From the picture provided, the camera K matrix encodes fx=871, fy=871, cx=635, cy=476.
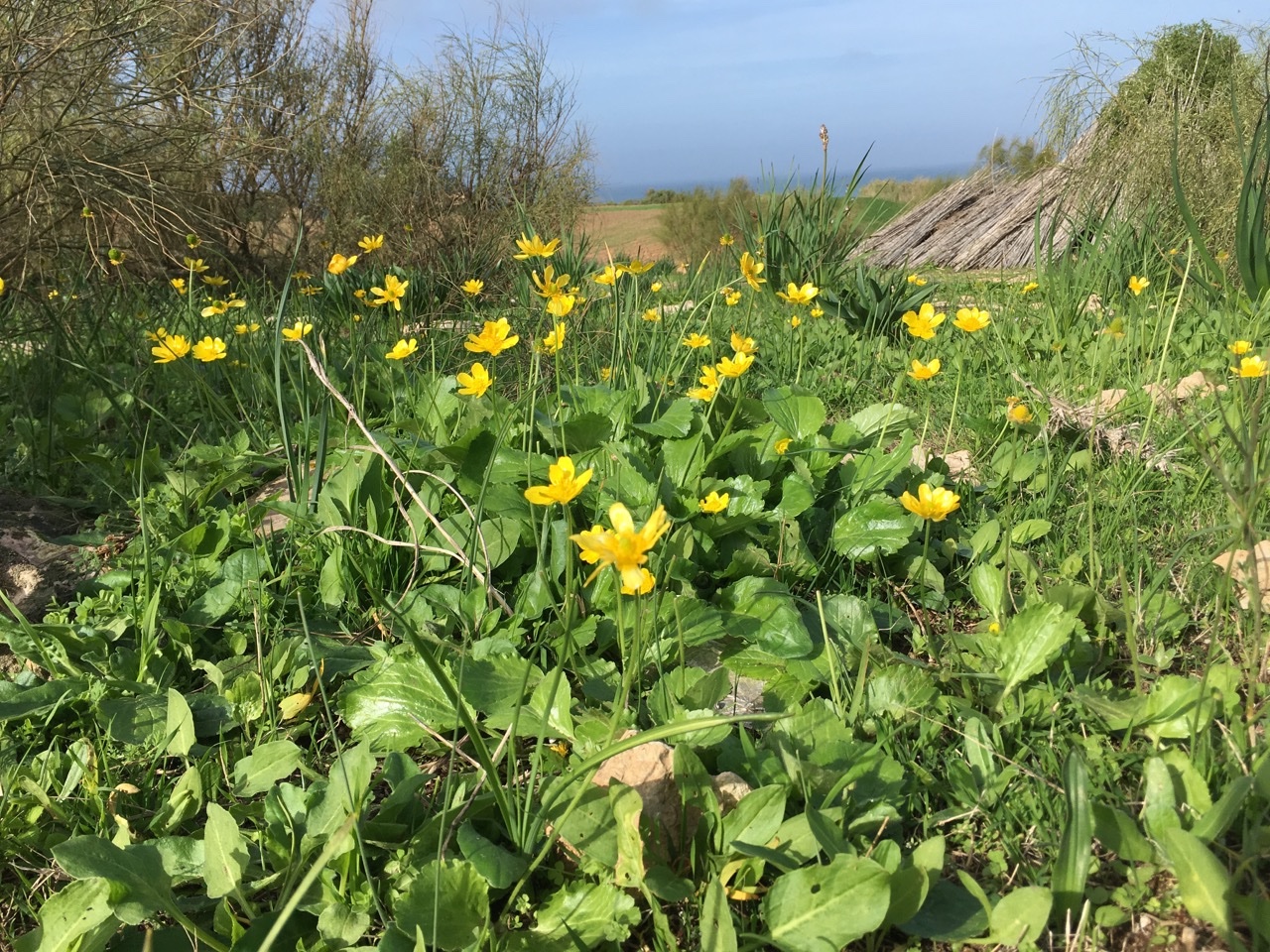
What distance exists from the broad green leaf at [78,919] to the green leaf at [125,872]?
1cm

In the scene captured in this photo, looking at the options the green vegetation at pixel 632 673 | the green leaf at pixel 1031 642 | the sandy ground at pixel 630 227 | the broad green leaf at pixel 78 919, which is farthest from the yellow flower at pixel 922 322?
the sandy ground at pixel 630 227

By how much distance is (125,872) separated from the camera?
0.96 m

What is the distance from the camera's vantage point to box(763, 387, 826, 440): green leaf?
1.90m

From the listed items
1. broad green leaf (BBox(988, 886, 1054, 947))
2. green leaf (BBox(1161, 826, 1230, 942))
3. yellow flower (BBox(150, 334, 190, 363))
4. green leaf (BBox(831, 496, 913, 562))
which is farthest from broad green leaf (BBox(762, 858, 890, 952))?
yellow flower (BBox(150, 334, 190, 363))

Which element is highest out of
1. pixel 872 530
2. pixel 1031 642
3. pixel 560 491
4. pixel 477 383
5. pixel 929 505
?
pixel 477 383

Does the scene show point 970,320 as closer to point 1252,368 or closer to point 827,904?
point 1252,368

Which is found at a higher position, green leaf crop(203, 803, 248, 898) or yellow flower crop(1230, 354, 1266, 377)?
yellow flower crop(1230, 354, 1266, 377)

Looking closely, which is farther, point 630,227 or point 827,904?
point 630,227

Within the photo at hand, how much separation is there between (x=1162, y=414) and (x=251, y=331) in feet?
8.33

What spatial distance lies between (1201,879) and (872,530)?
0.84 m

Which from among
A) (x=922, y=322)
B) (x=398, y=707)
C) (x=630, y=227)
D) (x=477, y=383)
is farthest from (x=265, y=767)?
(x=630, y=227)

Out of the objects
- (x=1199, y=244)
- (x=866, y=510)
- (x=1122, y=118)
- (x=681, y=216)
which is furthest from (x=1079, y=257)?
(x=681, y=216)

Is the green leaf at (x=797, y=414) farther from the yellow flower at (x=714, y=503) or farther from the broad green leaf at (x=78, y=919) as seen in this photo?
the broad green leaf at (x=78, y=919)

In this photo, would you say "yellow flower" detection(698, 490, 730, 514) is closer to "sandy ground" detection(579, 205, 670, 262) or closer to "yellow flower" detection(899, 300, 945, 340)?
"yellow flower" detection(899, 300, 945, 340)
